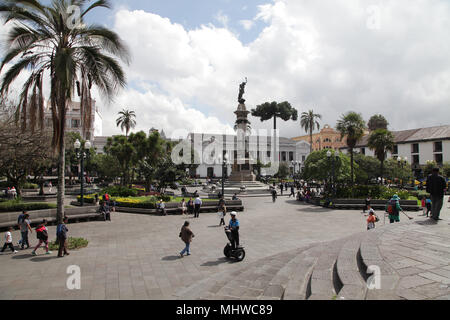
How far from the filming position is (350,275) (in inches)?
200

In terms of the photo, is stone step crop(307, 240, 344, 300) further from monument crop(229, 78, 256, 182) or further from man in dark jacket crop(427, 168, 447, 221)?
monument crop(229, 78, 256, 182)

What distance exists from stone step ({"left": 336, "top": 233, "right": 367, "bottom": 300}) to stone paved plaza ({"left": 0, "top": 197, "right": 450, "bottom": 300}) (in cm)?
36

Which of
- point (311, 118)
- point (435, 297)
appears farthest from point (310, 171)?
point (311, 118)

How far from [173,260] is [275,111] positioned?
214 feet

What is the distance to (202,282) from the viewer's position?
6.23 m

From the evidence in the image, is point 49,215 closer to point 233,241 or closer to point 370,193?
point 233,241

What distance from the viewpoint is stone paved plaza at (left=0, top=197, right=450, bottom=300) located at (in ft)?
17.8

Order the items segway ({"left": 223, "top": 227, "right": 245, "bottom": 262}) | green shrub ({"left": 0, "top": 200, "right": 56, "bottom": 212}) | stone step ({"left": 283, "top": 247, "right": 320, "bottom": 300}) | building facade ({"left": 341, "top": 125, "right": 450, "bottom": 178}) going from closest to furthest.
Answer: stone step ({"left": 283, "top": 247, "right": 320, "bottom": 300}), segway ({"left": 223, "top": 227, "right": 245, "bottom": 262}), green shrub ({"left": 0, "top": 200, "right": 56, "bottom": 212}), building facade ({"left": 341, "top": 125, "right": 450, "bottom": 178})

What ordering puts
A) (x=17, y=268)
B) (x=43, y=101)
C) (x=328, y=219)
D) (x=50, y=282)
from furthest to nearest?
(x=328, y=219) → (x=43, y=101) → (x=17, y=268) → (x=50, y=282)

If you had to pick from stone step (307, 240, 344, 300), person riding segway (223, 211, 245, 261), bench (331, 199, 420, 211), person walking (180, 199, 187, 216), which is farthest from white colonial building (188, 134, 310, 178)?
stone step (307, 240, 344, 300)

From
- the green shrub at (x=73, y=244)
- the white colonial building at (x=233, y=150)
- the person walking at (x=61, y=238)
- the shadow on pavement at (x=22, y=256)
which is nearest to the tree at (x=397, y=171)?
the white colonial building at (x=233, y=150)

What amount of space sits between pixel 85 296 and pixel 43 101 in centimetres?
Answer: 628

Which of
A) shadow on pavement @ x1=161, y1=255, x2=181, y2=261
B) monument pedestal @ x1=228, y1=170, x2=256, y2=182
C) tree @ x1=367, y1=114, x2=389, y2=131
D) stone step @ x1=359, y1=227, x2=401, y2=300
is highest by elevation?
tree @ x1=367, y1=114, x2=389, y2=131

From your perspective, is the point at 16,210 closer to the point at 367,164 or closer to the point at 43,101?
the point at 43,101
